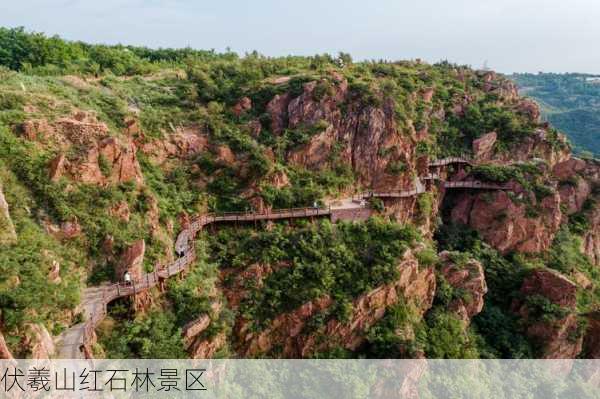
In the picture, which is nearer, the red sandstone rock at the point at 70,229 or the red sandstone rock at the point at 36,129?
the red sandstone rock at the point at 70,229

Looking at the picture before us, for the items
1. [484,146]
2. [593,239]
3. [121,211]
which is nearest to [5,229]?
[121,211]

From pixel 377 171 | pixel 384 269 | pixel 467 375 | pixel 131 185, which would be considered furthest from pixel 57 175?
pixel 467 375

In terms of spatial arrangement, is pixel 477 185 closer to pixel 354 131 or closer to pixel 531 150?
pixel 531 150

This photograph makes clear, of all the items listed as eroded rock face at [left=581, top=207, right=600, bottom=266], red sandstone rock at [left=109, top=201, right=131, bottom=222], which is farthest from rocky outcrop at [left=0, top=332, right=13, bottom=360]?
eroded rock face at [left=581, top=207, right=600, bottom=266]

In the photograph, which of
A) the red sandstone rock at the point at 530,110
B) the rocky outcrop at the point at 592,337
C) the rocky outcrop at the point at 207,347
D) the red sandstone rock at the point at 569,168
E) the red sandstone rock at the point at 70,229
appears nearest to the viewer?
the red sandstone rock at the point at 70,229

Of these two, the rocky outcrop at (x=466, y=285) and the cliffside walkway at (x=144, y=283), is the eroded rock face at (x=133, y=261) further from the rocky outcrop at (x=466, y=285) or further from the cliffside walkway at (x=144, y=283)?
the rocky outcrop at (x=466, y=285)

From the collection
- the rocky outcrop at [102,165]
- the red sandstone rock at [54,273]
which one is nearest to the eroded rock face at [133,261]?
the red sandstone rock at [54,273]
